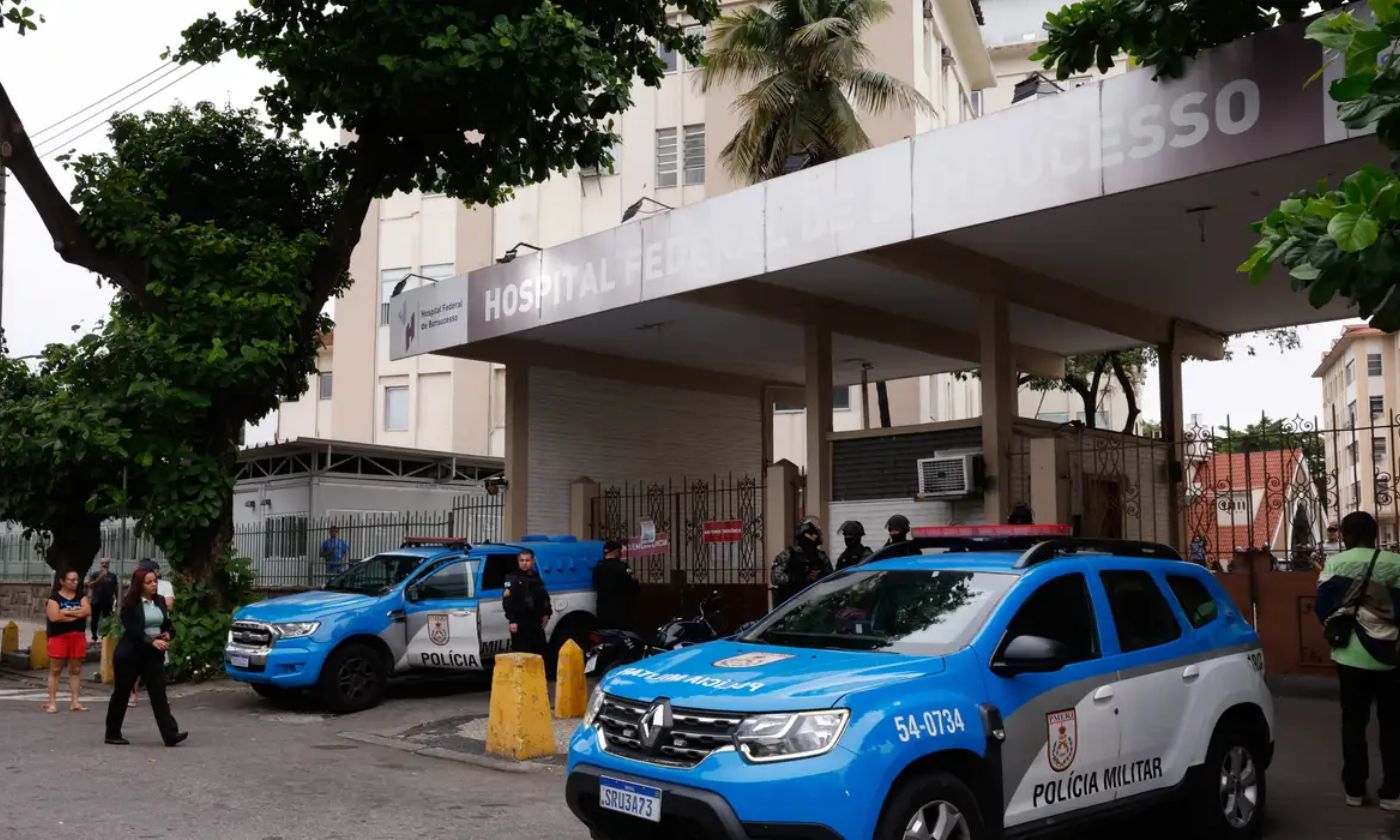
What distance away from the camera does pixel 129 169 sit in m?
16.8

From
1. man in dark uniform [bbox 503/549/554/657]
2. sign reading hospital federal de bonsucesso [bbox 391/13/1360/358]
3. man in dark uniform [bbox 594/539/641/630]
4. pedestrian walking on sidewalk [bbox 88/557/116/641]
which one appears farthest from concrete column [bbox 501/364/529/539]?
pedestrian walking on sidewalk [bbox 88/557/116/641]

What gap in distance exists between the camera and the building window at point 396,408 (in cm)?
3781

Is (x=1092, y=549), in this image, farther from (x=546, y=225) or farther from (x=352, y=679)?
(x=546, y=225)

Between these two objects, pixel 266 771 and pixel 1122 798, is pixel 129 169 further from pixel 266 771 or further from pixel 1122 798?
pixel 1122 798

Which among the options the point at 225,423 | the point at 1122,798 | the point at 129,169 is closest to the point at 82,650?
the point at 225,423

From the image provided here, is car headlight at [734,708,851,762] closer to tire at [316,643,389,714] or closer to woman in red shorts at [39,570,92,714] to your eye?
tire at [316,643,389,714]

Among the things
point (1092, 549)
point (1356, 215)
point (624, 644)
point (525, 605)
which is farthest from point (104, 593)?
point (1356, 215)

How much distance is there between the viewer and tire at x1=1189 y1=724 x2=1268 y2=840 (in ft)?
22.3

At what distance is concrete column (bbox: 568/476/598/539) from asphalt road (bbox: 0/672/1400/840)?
5962 mm

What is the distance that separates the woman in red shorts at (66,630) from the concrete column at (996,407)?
9.59m

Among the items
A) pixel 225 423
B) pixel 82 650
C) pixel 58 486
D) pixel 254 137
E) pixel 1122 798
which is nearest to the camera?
pixel 1122 798

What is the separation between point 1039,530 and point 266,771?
6.05m

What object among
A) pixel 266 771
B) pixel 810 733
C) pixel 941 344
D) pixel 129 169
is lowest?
pixel 266 771

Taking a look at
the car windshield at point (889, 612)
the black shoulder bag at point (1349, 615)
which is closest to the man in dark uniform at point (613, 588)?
the car windshield at point (889, 612)
